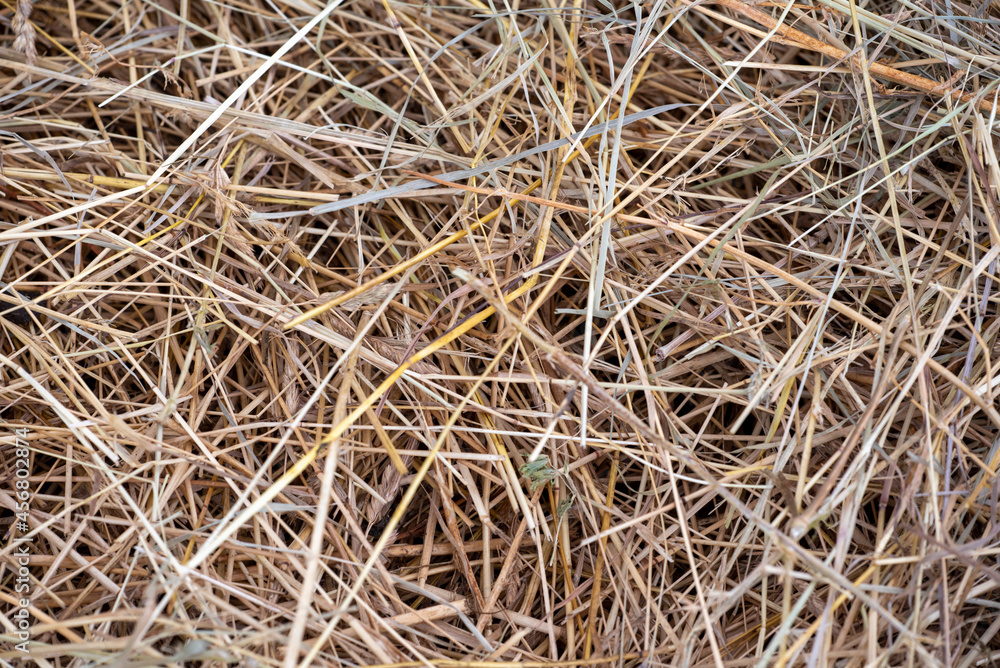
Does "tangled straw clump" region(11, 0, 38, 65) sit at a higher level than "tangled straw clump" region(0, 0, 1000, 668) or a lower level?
higher

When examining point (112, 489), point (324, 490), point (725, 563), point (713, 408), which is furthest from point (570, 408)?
point (112, 489)

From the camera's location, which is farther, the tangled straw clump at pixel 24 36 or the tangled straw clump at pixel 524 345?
the tangled straw clump at pixel 24 36

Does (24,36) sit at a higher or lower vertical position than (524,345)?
higher

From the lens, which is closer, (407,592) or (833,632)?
(833,632)

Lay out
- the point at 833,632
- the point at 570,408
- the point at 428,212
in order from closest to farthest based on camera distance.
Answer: the point at 833,632, the point at 570,408, the point at 428,212

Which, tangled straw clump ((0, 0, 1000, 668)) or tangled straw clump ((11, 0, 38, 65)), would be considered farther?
tangled straw clump ((11, 0, 38, 65))

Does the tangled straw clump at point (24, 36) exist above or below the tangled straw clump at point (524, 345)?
above

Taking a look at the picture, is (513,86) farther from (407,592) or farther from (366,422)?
(407,592)

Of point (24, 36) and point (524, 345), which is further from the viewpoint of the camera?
point (24, 36)
